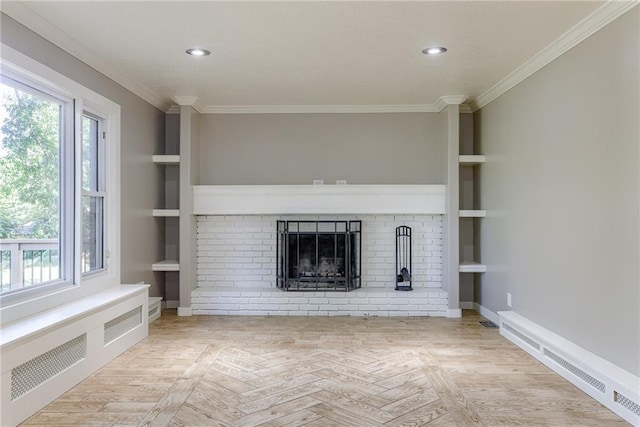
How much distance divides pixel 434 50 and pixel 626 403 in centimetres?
262

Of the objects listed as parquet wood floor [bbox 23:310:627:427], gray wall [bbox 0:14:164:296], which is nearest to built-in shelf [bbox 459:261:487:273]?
parquet wood floor [bbox 23:310:627:427]

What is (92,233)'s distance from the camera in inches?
150

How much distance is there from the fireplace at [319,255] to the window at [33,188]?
2.30 m

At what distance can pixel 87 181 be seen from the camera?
3.75 metres

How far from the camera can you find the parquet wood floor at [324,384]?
2.46 meters

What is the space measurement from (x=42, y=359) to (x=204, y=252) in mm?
2697

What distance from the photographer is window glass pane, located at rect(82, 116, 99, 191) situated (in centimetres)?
369

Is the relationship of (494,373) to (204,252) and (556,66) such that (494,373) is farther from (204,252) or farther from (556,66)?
(204,252)

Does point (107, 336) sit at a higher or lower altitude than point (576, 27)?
lower

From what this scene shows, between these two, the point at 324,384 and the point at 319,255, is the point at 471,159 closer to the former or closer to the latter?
the point at 319,255

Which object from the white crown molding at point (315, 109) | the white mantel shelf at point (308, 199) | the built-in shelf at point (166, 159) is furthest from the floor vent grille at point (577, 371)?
the built-in shelf at point (166, 159)

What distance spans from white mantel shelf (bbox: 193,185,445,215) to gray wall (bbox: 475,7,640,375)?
3.51 feet

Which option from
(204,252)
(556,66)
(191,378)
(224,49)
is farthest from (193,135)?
(556,66)

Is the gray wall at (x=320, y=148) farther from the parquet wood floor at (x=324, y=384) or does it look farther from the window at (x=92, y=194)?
the parquet wood floor at (x=324, y=384)
